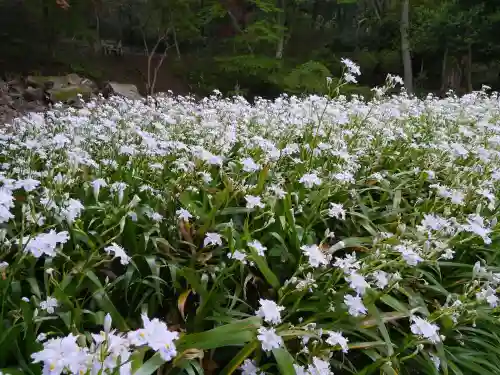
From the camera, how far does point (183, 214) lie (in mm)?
1717

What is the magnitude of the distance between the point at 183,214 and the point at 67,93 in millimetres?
9673

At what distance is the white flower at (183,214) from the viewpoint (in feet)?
5.64

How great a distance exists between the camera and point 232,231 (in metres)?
1.72

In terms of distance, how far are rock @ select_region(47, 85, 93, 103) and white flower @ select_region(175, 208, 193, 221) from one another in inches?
348

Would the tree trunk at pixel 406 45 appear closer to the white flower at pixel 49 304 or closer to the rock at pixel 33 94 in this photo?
the rock at pixel 33 94

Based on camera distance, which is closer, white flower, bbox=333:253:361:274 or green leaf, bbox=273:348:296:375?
green leaf, bbox=273:348:296:375

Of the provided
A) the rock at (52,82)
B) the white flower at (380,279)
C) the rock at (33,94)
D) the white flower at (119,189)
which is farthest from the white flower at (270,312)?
the rock at (52,82)

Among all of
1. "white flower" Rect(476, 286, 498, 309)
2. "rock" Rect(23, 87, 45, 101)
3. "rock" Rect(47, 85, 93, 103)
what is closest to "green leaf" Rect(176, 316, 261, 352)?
"white flower" Rect(476, 286, 498, 309)

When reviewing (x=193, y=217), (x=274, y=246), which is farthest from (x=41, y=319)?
(x=274, y=246)

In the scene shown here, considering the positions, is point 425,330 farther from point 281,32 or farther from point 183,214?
point 281,32

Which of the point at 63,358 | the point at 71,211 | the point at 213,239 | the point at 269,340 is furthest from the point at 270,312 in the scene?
the point at 71,211

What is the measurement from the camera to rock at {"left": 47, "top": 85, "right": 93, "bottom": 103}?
400 inches

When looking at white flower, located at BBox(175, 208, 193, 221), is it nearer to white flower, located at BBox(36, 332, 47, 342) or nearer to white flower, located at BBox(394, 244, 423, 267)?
white flower, located at BBox(36, 332, 47, 342)

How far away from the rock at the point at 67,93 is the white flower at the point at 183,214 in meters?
8.85
